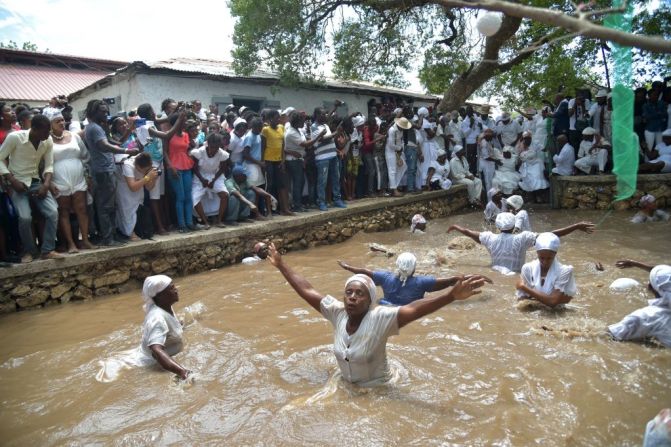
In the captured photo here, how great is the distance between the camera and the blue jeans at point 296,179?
30.9 feet

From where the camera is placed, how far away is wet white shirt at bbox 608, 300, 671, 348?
4324mm

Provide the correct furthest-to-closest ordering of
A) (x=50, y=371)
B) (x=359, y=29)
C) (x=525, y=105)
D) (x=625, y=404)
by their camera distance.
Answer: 1. (x=525, y=105)
2. (x=359, y=29)
3. (x=50, y=371)
4. (x=625, y=404)

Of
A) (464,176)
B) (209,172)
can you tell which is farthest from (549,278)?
(464,176)

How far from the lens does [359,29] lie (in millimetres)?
14531

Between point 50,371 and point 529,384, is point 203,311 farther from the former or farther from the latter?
point 529,384

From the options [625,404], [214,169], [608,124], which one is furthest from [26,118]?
[608,124]

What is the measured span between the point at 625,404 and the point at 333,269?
493cm

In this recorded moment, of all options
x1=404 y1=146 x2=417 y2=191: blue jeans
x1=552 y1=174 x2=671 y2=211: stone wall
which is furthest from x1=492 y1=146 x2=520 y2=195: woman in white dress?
x1=404 y1=146 x2=417 y2=191: blue jeans

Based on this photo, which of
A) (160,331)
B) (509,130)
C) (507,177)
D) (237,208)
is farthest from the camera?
(509,130)

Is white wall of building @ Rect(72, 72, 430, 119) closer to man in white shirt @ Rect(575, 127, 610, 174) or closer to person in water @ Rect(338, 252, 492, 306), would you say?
man in white shirt @ Rect(575, 127, 610, 174)

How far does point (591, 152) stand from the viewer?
1195 centimetres

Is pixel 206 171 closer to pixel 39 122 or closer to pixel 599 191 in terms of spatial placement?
pixel 39 122

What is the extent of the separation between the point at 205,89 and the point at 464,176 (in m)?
7.52

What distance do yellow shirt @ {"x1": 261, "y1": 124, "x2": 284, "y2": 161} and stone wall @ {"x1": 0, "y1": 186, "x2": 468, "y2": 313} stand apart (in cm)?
118
